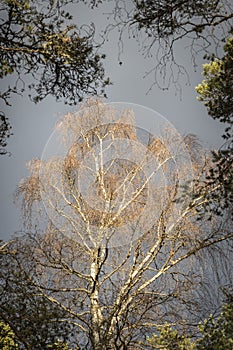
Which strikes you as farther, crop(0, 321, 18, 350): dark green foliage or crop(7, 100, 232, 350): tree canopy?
crop(7, 100, 232, 350): tree canopy

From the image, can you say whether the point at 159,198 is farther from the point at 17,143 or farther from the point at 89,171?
the point at 17,143

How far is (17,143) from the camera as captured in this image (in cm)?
1080

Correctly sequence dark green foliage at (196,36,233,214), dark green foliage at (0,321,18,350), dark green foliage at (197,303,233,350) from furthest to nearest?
dark green foliage at (197,303,233,350) → dark green foliage at (0,321,18,350) → dark green foliage at (196,36,233,214)

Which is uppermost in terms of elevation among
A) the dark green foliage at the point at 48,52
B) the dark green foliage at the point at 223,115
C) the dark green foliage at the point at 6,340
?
the dark green foliage at the point at 48,52

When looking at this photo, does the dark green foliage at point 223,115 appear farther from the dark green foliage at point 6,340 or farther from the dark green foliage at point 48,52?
the dark green foliage at point 6,340

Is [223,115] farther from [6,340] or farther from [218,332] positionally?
[6,340]

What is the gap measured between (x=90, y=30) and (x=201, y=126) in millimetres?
7905

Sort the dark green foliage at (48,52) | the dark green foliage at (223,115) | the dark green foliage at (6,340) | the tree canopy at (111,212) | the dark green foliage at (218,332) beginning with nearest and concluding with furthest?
the dark green foliage at (223,115) < the dark green foliage at (48,52) < the dark green foliage at (6,340) < the dark green foliage at (218,332) < the tree canopy at (111,212)


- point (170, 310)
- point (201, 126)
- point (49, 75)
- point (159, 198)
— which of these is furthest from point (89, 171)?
point (201, 126)

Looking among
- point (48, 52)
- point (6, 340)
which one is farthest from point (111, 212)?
point (48, 52)

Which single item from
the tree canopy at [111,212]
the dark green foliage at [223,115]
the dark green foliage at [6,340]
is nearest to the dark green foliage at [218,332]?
the tree canopy at [111,212]

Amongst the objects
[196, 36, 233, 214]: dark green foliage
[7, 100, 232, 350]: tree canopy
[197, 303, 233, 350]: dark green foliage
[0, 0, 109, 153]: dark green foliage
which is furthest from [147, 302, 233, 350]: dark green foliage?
[0, 0, 109, 153]: dark green foliage

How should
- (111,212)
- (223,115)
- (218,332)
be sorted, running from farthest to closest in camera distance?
1. (111,212)
2. (218,332)
3. (223,115)

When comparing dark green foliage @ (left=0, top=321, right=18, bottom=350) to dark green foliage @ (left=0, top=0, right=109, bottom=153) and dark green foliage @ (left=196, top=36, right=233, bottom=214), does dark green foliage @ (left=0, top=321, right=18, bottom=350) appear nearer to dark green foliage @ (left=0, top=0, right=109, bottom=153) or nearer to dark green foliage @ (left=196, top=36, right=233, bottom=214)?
dark green foliage @ (left=0, top=0, right=109, bottom=153)
